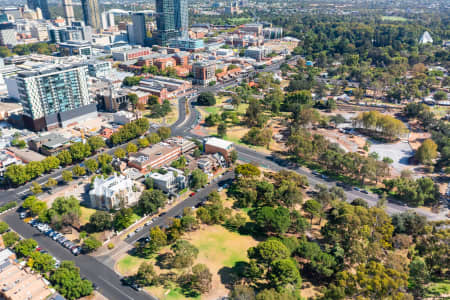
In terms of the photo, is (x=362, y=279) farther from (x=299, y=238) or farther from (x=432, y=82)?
(x=432, y=82)

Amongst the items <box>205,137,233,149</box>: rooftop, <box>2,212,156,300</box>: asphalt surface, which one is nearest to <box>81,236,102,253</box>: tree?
<box>2,212,156,300</box>: asphalt surface

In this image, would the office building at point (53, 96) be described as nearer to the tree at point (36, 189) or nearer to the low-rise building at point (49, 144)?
the low-rise building at point (49, 144)

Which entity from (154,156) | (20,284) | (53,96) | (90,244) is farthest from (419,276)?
(53,96)

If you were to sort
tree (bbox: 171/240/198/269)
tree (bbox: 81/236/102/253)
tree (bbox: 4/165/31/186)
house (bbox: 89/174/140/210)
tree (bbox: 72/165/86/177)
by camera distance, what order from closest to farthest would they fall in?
tree (bbox: 171/240/198/269) → tree (bbox: 81/236/102/253) → house (bbox: 89/174/140/210) → tree (bbox: 4/165/31/186) → tree (bbox: 72/165/86/177)

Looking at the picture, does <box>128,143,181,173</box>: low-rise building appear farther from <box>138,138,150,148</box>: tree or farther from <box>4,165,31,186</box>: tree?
<box>4,165,31,186</box>: tree

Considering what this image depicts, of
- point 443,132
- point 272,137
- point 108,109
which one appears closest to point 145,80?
point 108,109

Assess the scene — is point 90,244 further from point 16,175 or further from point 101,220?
point 16,175

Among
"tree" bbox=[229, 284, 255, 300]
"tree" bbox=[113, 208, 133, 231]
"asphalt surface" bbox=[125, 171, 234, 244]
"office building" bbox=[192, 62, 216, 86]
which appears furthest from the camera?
"office building" bbox=[192, 62, 216, 86]
